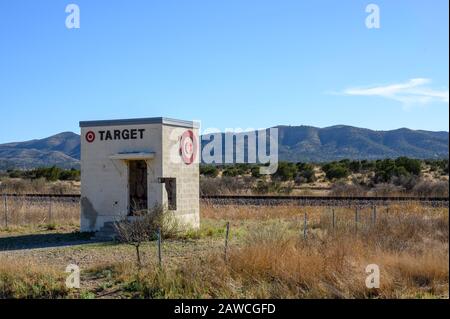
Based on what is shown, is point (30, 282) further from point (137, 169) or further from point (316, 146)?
point (316, 146)

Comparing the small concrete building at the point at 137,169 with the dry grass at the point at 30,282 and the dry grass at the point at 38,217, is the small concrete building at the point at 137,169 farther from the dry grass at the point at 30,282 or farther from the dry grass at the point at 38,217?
the dry grass at the point at 30,282

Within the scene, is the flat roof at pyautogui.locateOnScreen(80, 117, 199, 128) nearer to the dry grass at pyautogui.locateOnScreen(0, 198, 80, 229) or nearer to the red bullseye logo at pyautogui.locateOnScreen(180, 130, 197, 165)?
the red bullseye logo at pyautogui.locateOnScreen(180, 130, 197, 165)

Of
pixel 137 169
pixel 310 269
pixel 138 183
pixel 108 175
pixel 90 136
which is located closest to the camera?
pixel 310 269

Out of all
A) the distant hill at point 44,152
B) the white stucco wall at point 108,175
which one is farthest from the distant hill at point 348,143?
the white stucco wall at point 108,175

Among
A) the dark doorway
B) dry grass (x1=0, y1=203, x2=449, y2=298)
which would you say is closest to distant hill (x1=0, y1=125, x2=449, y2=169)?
the dark doorway

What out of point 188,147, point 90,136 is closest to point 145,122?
point 188,147

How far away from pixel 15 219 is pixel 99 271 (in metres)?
15.2

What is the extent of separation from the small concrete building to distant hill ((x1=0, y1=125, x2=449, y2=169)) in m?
91.6

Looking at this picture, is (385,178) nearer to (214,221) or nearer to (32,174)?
(214,221)

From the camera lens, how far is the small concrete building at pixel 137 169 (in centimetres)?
2258

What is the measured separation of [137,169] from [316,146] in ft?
431

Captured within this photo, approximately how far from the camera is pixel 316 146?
501 feet
